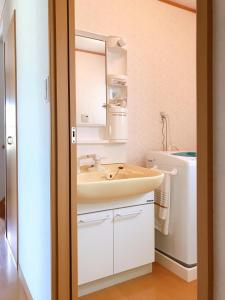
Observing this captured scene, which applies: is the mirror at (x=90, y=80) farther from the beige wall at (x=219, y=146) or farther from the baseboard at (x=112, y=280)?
the beige wall at (x=219, y=146)

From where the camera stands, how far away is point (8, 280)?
79.4 inches

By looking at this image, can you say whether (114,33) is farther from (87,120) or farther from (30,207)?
(30,207)

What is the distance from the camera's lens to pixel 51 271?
47.9 inches

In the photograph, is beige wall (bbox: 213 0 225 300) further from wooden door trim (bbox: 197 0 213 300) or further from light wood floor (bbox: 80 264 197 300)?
light wood floor (bbox: 80 264 197 300)

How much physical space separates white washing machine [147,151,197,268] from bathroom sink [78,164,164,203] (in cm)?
21

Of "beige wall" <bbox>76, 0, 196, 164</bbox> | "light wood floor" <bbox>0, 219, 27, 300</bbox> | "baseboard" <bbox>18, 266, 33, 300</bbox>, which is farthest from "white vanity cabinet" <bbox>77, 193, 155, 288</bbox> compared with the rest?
"beige wall" <bbox>76, 0, 196, 164</bbox>

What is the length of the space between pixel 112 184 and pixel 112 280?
0.82 m

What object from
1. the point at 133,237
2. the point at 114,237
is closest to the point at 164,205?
the point at 133,237

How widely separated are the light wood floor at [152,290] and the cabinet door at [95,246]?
0.48 ft

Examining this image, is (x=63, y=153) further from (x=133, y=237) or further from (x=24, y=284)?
(x=24, y=284)

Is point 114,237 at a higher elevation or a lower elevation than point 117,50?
lower

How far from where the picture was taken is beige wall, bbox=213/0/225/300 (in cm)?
47

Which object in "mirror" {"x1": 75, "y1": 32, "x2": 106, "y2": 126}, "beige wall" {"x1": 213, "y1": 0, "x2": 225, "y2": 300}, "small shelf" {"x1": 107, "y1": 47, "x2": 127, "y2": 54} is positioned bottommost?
"beige wall" {"x1": 213, "y1": 0, "x2": 225, "y2": 300}

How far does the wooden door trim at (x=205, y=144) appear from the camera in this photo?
0.49 m
